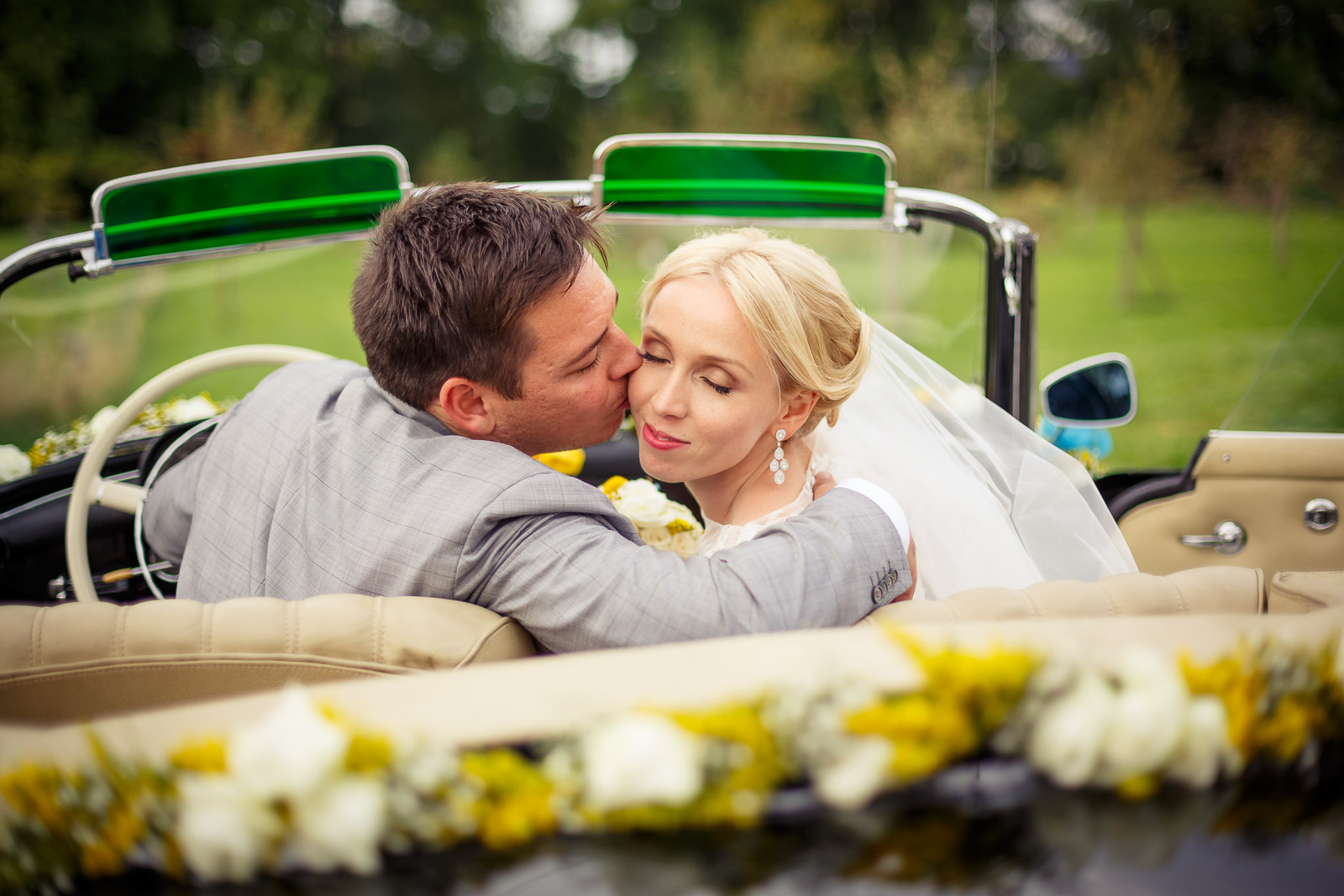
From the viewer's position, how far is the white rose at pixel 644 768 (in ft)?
2.88

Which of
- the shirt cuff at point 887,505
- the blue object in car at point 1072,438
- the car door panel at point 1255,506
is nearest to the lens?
the shirt cuff at point 887,505

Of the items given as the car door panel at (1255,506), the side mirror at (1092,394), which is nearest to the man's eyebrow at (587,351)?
the side mirror at (1092,394)

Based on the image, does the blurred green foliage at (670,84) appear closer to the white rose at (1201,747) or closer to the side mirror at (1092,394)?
the side mirror at (1092,394)

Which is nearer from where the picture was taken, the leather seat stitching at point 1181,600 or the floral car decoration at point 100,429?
the leather seat stitching at point 1181,600

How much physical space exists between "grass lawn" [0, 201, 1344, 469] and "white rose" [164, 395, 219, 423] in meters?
4.72

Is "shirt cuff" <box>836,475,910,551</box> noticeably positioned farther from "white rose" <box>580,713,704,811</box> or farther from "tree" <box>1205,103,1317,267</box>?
"tree" <box>1205,103,1317,267</box>

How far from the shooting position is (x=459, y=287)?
1.82 metres

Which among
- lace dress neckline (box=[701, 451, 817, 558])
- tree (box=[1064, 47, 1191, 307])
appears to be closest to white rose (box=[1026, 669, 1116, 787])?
lace dress neckline (box=[701, 451, 817, 558])

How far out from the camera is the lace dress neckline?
2.17 metres

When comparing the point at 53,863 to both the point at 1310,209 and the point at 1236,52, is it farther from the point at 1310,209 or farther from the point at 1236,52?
the point at 1236,52

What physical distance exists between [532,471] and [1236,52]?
17.2 meters

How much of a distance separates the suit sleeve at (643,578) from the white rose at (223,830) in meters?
0.66

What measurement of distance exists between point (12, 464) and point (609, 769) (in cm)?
272

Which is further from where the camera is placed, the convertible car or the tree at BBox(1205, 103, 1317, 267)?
the tree at BBox(1205, 103, 1317, 267)
